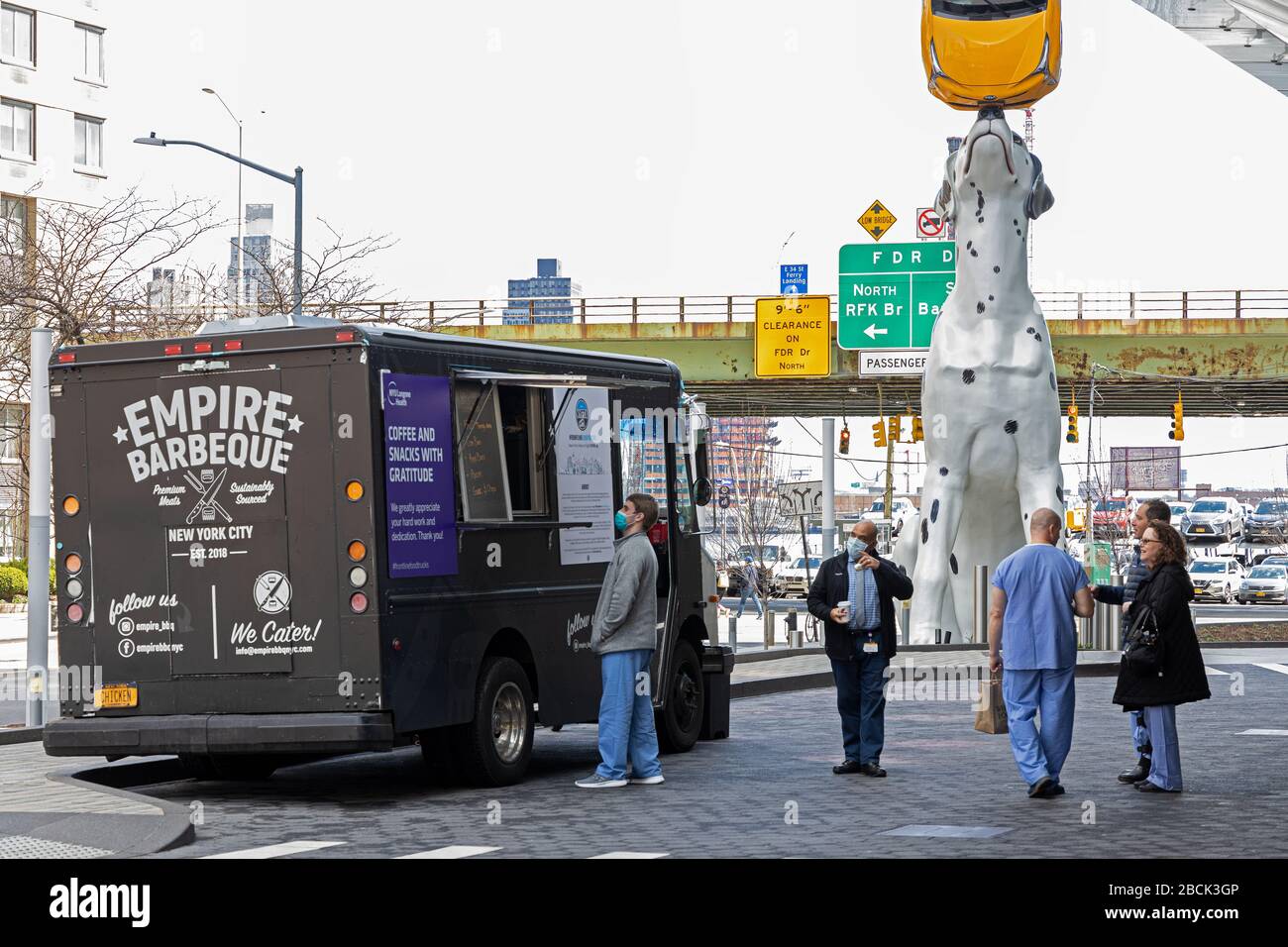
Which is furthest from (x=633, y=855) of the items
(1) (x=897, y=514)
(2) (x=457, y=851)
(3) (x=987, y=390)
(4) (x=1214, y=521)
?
(4) (x=1214, y=521)

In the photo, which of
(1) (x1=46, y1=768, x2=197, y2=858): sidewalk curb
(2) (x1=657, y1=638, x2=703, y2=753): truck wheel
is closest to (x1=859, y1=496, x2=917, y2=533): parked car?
(2) (x1=657, y1=638, x2=703, y2=753): truck wheel

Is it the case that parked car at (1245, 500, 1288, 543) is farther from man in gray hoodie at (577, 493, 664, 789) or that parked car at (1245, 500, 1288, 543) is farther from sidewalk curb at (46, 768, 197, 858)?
sidewalk curb at (46, 768, 197, 858)

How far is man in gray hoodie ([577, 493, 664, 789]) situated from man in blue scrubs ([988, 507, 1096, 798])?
93.7 inches

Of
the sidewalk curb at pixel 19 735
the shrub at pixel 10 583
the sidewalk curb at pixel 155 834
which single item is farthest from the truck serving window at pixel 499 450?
the shrub at pixel 10 583

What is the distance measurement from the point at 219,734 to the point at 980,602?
55.1ft

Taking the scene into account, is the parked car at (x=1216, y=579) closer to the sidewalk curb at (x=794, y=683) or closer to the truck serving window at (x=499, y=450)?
the sidewalk curb at (x=794, y=683)

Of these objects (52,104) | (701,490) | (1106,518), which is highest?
(52,104)

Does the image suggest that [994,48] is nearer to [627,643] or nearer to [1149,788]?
[627,643]

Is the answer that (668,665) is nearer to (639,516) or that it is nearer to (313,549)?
(639,516)

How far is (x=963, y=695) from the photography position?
21.7 m

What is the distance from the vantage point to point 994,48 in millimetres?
27281

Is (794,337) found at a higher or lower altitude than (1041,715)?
higher

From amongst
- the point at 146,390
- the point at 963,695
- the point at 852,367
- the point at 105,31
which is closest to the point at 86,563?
the point at 146,390
